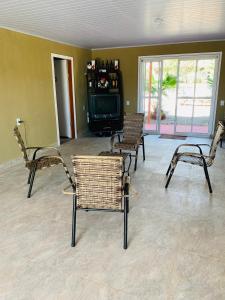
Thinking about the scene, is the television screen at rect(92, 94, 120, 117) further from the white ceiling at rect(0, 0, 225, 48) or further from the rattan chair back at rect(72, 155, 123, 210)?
the rattan chair back at rect(72, 155, 123, 210)

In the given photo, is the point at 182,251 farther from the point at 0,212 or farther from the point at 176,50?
the point at 176,50

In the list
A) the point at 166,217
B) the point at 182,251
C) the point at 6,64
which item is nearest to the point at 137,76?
the point at 6,64

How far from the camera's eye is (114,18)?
365 centimetres

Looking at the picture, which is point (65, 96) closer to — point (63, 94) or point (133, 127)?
point (63, 94)

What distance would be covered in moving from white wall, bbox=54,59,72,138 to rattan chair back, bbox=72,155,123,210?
4710 millimetres

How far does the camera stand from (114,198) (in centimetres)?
214

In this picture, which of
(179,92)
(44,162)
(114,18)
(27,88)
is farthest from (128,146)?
(179,92)

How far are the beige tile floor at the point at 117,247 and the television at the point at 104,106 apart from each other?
3411 mm

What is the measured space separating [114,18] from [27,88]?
213cm

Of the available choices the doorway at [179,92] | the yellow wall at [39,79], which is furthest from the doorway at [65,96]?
the doorway at [179,92]

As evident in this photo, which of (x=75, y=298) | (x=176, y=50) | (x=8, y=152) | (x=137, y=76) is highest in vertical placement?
(x=176, y=50)

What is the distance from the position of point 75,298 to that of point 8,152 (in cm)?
327

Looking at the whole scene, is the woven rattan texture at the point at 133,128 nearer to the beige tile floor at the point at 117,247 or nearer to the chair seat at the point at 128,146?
the chair seat at the point at 128,146

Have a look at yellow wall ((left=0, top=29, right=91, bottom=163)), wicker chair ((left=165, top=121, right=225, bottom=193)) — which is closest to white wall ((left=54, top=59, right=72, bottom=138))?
yellow wall ((left=0, top=29, right=91, bottom=163))
